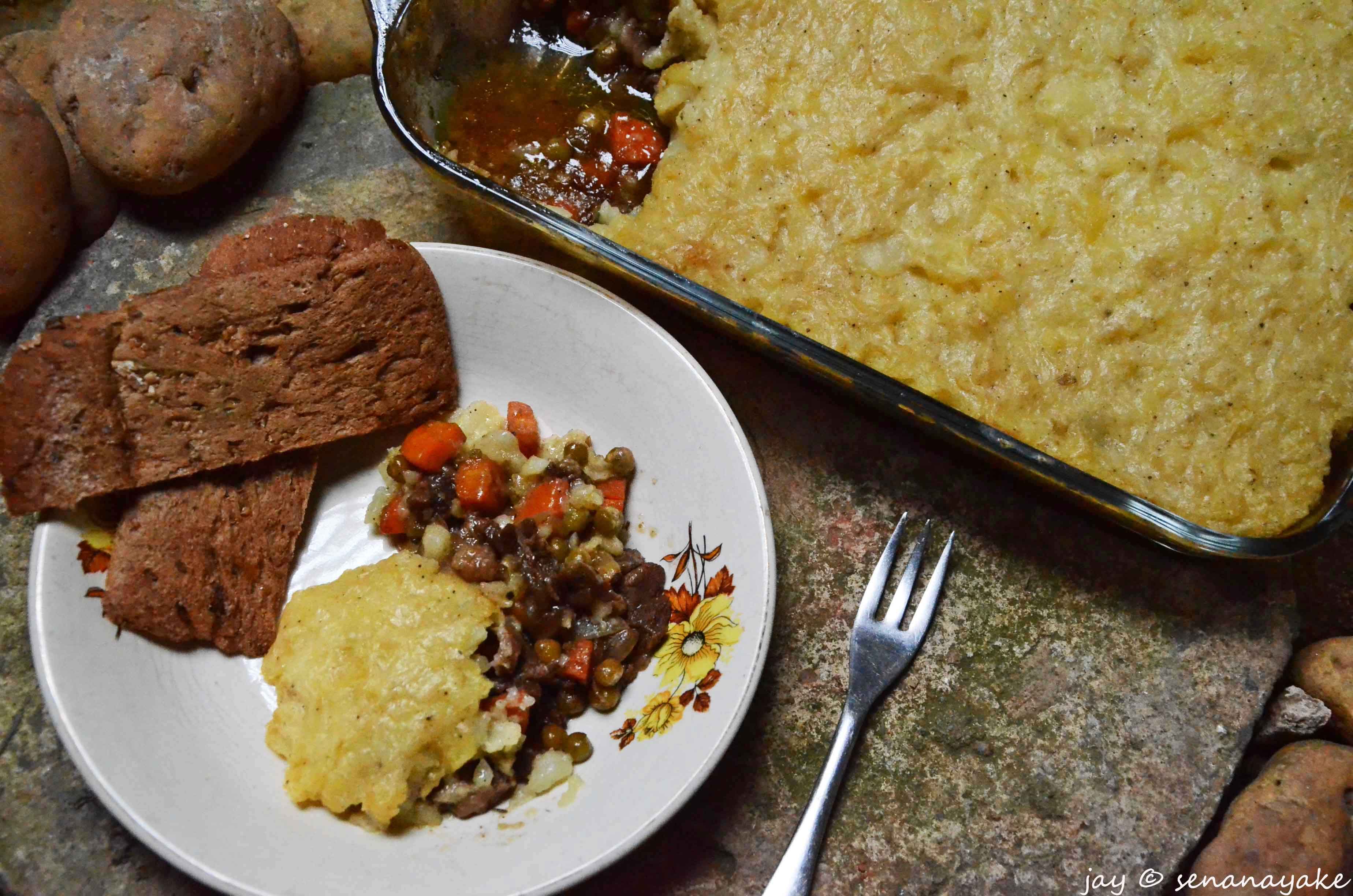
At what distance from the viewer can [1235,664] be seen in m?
3.17

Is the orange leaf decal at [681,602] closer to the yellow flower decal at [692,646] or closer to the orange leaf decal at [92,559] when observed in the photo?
the yellow flower decal at [692,646]

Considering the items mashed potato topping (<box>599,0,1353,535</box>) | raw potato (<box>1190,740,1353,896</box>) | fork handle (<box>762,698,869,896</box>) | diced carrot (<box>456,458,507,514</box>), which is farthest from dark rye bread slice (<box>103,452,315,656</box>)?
raw potato (<box>1190,740,1353,896</box>)

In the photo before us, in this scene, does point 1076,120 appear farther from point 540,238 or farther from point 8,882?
point 8,882

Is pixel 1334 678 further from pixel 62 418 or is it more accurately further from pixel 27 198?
pixel 27 198

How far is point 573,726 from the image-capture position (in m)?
2.91

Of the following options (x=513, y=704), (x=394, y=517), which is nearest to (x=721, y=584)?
(x=513, y=704)

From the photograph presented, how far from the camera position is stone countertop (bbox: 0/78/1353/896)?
3059mm

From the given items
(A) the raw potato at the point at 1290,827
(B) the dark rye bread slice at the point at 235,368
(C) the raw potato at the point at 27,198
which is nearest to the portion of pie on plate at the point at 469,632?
(B) the dark rye bread slice at the point at 235,368

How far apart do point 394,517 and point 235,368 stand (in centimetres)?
64

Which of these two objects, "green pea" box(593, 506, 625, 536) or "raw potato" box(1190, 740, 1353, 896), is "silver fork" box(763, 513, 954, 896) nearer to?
"green pea" box(593, 506, 625, 536)

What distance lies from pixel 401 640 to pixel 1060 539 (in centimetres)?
214

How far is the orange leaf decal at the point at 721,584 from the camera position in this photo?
282 centimetres

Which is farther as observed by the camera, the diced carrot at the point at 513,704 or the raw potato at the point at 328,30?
the raw potato at the point at 328,30

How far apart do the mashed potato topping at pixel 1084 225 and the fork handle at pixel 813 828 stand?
1090 mm
